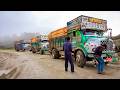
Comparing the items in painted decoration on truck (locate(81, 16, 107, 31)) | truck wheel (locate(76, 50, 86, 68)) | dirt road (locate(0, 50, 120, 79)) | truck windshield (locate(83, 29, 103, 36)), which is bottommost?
dirt road (locate(0, 50, 120, 79))

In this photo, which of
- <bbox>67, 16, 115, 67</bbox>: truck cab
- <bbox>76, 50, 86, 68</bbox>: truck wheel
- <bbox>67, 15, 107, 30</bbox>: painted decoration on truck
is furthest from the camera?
<bbox>67, 15, 107, 30</bbox>: painted decoration on truck

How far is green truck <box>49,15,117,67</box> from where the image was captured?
1063cm

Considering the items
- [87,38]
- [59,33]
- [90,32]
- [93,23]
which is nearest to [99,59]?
[87,38]

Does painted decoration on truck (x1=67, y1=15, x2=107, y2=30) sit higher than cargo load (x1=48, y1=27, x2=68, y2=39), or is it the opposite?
painted decoration on truck (x1=67, y1=15, x2=107, y2=30)

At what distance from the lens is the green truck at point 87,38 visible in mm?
10633

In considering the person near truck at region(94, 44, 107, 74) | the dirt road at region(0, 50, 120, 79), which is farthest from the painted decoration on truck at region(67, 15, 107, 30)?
the person near truck at region(94, 44, 107, 74)

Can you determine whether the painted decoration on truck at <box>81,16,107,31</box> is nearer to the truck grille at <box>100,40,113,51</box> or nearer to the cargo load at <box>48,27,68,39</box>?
the truck grille at <box>100,40,113,51</box>

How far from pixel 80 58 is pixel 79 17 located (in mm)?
2608

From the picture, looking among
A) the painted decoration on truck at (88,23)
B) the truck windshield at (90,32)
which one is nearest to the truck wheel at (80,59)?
the truck windshield at (90,32)

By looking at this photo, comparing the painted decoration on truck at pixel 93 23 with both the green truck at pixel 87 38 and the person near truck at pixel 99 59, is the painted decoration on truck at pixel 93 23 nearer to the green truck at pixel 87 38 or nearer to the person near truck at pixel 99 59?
the green truck at pixel 87 38

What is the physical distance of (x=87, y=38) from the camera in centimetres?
1116

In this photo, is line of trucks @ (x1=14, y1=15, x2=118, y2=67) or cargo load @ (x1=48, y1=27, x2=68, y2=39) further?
cargo load @ (x1=48, y1=27, x2=68, y2=39)
